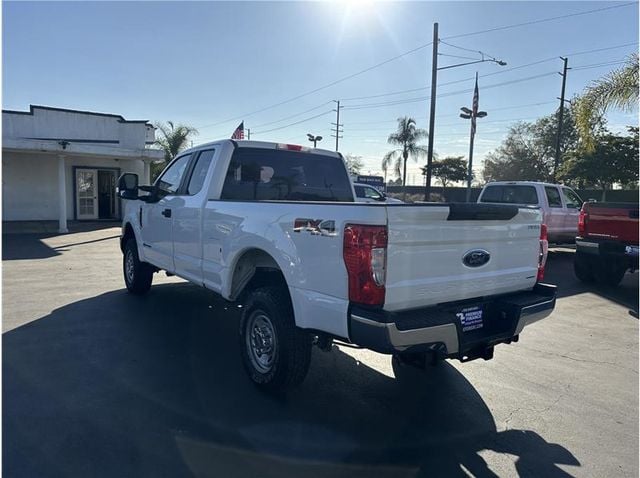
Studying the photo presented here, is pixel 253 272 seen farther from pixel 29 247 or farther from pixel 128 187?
pixel 29 247

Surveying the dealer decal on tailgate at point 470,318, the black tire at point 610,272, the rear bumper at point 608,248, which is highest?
the rear bumper at point 608,248

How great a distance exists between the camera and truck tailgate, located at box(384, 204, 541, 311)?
128 inches

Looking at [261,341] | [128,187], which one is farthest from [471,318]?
[128,187]

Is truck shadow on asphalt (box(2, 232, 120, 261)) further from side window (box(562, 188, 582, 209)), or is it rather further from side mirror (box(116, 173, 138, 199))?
side window (box(562, 188, 582, 209))

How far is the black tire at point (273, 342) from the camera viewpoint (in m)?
3.85

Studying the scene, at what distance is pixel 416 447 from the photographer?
339 cm

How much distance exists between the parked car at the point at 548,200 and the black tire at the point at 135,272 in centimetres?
901

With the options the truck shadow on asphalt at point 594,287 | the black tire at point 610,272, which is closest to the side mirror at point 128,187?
the truck shadow on asphalt at point 594,287

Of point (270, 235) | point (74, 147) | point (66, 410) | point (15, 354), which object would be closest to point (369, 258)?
point (270, 235)

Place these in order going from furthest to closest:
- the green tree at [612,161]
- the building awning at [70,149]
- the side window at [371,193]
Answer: the green tree at [612,161] < the side window at [371,193] < the building awning at [70,149]

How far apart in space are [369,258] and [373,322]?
397 millimetres

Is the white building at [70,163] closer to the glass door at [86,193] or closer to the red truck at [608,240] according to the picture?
the glass door at [86,193]

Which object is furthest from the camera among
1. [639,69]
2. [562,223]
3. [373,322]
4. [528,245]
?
[562,223]

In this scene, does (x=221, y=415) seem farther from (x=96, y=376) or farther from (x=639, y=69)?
(x=639, y=69)
